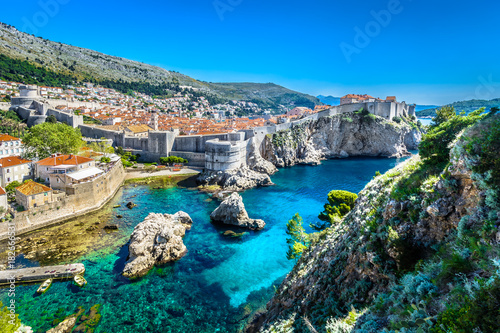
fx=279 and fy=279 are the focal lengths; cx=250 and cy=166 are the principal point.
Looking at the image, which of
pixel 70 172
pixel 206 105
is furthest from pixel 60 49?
pixel 70 172

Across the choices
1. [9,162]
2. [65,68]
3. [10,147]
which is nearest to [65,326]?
[9,162]

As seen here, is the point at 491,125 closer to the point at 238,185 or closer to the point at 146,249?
the point at 146,249

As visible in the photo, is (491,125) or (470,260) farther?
(491,125)

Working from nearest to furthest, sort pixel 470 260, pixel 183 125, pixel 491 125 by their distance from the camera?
pixel 470 260 < pixel 491 125 < pixel 183 125

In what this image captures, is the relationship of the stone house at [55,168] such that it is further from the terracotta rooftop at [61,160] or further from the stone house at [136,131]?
the stone house at [136,131]

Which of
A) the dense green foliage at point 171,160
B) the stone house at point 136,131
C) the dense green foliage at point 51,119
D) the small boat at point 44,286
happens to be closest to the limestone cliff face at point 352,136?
the dense green foliage at point 171,160

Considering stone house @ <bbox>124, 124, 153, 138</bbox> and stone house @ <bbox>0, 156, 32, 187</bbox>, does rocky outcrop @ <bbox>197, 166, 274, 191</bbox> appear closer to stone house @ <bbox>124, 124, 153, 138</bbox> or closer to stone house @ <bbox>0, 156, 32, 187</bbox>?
stone house @ <bbox>0, 156, 32, 187</bbox>

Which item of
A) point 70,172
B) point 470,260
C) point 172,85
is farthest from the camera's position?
point 172,85

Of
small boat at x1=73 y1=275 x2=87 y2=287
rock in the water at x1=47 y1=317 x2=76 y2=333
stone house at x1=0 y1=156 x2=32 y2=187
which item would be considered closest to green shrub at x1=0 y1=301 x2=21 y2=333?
rock in the water at x1=47 y1=317 x2=76 y2=333

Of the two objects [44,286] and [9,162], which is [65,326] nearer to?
[44,286]
